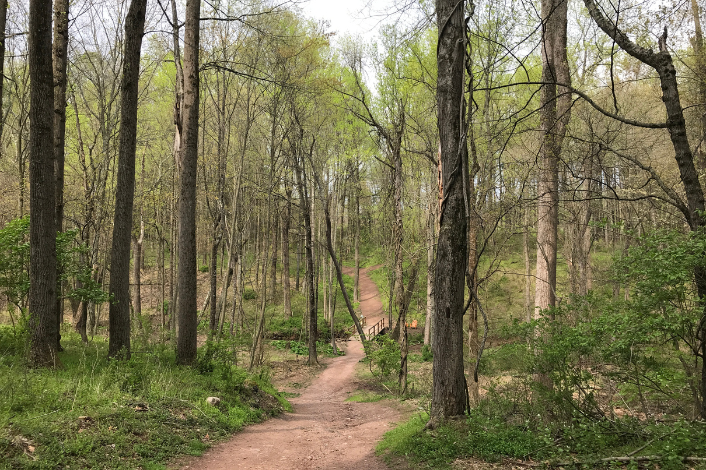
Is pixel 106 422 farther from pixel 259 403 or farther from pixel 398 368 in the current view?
pixel 398 368

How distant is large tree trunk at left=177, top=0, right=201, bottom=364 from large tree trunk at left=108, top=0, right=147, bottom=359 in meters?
1.14

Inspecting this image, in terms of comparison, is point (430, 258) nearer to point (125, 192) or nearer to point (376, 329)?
point (376, 329)

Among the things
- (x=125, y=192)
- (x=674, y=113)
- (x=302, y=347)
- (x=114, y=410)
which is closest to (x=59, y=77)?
(x=125, y=192)

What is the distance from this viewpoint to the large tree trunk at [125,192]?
7953 mm

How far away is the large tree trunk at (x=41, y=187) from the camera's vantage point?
6844mm

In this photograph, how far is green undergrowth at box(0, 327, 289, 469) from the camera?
4480mm

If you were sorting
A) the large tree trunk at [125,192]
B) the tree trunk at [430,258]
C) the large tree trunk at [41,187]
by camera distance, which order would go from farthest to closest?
the tree trunk at [430,258] → the large tree trunk at [125,192] → the large tree trunk at [41,187]

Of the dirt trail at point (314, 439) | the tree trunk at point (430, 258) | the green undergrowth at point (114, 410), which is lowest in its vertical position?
the dirt trail at point (314, 439)

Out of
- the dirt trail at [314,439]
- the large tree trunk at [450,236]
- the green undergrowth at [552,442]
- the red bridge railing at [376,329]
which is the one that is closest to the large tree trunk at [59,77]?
the dirt trail at [314,439]

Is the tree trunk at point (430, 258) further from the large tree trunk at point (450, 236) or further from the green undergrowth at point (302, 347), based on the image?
the large tree trunk at point (450, 236)

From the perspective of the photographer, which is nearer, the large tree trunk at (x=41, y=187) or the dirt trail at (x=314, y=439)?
the dirt trail at (x=314, y=439)

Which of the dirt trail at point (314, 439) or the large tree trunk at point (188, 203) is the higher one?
the large tree trunk at point (188, 203)

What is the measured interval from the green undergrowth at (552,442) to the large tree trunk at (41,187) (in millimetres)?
5985

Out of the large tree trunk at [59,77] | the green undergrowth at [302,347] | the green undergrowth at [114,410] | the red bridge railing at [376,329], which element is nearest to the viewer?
the green undergrowth at [114,410]
